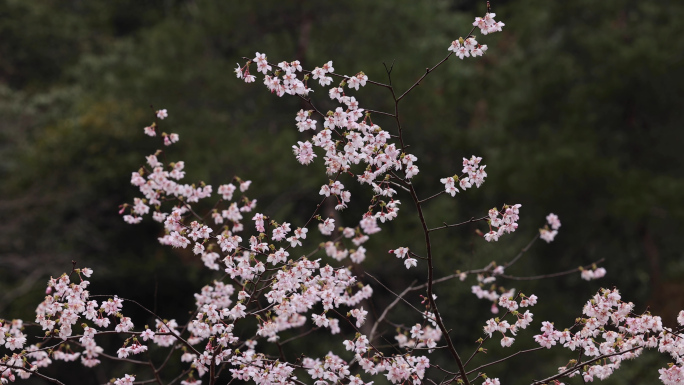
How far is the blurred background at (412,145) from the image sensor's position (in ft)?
33.1

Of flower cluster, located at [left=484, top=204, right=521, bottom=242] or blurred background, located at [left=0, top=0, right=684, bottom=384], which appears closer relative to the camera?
flower cluster, located at [left=484, top=204, right=521, bottom=242]

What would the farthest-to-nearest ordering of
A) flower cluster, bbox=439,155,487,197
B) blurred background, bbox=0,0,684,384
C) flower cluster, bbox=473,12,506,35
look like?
blurred background, bbox=0,0,684,384, flower cluster, bbox=439,155,487,197, flower cluster, bbox=473,12,506,35

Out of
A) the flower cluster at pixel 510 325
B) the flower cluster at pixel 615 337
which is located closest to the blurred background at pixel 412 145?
the flower cluster at pixel 510 325

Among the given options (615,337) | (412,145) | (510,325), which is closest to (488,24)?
(510,325)

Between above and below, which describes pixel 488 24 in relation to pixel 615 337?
above

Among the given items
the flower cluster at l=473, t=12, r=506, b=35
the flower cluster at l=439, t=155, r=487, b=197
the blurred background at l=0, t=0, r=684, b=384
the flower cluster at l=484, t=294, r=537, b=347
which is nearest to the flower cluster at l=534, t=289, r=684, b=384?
the flower cluster at l=484, t=294, r=537, b=347

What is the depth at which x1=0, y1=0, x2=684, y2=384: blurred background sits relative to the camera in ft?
33.1

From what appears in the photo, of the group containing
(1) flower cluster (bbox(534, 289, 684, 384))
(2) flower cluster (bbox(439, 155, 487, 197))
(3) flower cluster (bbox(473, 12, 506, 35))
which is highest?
(3) flower cluster (bbox(473, 12, 506, 35))

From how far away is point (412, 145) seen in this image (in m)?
10.9

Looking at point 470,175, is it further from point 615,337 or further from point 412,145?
point 412,145

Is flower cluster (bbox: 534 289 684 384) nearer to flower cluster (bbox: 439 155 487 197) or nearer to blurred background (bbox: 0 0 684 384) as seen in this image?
flower cluster (bbox: 439 155 487 197)

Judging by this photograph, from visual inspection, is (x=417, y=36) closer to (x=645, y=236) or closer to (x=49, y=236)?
(x=645, y=236)

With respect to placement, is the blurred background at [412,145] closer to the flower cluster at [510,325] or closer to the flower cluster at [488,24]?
the flower cluster at [510,325]

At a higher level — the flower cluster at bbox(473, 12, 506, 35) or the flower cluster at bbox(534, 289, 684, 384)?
the flower cluster at bbox(473, 12, 506, 35)
